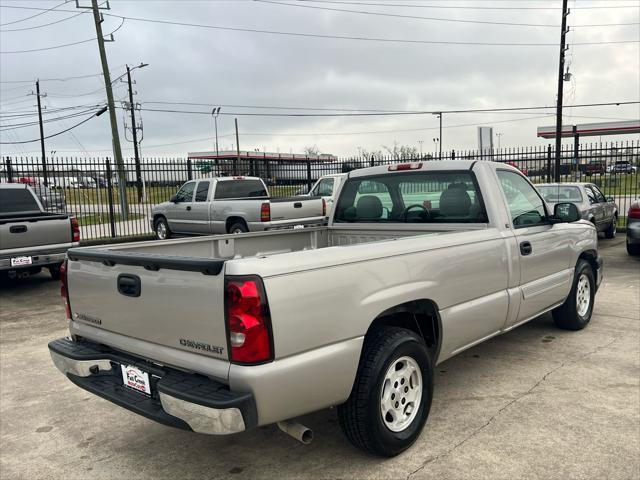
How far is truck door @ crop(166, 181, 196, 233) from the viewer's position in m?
14.6

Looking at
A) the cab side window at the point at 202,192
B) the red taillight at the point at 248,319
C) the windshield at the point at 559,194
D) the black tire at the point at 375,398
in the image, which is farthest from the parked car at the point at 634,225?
the red taillight at the point at 248,319

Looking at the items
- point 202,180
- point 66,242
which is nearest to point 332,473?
point 66,242

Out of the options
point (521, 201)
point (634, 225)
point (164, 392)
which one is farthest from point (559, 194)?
point (164, 392)

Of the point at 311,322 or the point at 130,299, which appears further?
the point at 130,299

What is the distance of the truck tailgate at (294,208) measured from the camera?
40.4ft

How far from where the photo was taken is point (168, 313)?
281 cm

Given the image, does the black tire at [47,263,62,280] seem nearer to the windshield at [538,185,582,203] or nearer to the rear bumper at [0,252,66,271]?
the rear bumper at [0,252,66,271]

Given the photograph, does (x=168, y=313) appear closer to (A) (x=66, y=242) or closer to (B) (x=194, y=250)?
(B) (x=194, y=250)

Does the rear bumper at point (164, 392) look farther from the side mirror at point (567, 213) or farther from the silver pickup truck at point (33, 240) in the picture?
the silver pickup truck at point (33, 240)

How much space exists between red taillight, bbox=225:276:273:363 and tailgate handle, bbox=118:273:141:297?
0.72m

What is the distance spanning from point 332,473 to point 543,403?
181 centimetres

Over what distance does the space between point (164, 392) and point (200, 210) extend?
11665mm

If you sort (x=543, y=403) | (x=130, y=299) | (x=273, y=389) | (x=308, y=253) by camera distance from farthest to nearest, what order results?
(x=543, y=403), (x=130, y=299), (x=308, y=253), (x=273, y=389)

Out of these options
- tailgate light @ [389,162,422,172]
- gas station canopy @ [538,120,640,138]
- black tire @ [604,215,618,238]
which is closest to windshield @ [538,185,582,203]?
black tire @ [604,215,618,238]
